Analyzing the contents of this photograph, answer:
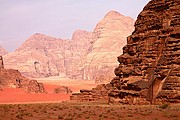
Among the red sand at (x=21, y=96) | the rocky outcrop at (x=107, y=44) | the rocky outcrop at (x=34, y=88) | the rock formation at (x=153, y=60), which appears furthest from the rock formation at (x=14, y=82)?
the rocky outcrop at (x=107, y=44)

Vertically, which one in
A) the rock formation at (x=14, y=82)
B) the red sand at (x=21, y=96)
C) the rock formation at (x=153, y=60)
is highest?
the rock formation at (x=153, y=60)

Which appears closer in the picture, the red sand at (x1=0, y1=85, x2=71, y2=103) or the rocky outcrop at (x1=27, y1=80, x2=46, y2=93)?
the red sand at (x1=0, y1=85, x2=71, y2=103)

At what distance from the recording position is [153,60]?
33281 mm

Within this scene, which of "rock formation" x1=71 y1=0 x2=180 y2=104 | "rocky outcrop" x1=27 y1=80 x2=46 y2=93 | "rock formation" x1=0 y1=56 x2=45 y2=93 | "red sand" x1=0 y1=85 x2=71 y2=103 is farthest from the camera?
"rock formation" x1=0 y1=56 x2=45 y2=93

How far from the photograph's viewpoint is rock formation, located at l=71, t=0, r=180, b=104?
99.5ft

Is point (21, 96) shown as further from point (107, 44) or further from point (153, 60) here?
point (107, 44)

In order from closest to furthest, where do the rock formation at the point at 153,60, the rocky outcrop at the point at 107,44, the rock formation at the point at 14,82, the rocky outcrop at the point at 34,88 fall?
the rock formation at the point at 153,60 → the rocky outcrop at the point at 34,88 → the rock formation at the point at 14,82 → the rocky outcrop at the point at 107,44

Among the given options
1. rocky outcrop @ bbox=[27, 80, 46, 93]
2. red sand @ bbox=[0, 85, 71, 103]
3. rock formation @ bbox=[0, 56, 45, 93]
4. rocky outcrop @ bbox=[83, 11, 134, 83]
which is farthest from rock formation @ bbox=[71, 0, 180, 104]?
rocky outcrop @ bbox=[83, 11, 134, 83]

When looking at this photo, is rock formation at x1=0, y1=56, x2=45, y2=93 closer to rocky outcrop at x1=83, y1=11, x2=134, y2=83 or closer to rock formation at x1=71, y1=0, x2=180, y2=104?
rock formation at x1=71, y1=0, x2=180, y2=104

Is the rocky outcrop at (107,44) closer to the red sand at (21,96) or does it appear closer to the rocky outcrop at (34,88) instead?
the rocky outcrop at (34,88)

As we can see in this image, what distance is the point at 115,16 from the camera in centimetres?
18412

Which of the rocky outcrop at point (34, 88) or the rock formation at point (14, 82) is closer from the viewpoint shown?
the rocky outcrop at point (34, 88)

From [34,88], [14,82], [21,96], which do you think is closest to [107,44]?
[14,82]

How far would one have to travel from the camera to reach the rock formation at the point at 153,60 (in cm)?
3033
